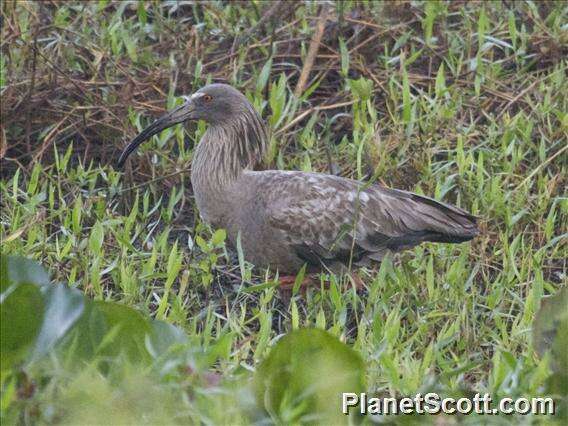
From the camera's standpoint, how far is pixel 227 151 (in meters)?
6.86

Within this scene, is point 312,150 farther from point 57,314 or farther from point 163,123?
point 57,314

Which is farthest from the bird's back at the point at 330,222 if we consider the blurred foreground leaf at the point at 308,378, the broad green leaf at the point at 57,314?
the blurred foreground leaf at the point at 308,378

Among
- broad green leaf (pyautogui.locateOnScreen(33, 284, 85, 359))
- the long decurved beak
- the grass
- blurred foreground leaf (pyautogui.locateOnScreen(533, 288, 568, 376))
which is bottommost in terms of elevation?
the grass

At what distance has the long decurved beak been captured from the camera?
22.3ft

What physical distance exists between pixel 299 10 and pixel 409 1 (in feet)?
2.28

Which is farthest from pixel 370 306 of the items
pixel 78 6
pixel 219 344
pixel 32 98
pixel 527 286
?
pixel 78 6

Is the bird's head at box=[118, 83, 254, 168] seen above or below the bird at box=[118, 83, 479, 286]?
above

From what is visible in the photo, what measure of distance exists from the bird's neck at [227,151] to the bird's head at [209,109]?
0.04 metres

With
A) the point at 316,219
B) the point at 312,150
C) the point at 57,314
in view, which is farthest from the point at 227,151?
the point at 57,314

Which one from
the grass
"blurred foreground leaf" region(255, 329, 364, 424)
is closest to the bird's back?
the grass

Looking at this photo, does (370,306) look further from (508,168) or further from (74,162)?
(74,162)

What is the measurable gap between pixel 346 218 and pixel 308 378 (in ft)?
7.66

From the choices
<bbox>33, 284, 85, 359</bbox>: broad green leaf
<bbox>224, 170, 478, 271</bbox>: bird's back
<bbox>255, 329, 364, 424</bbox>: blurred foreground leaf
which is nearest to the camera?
<bbox>255, 329, 364, 424</bbox>: blurred foreground leaf

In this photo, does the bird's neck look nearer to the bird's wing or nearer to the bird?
the bird
